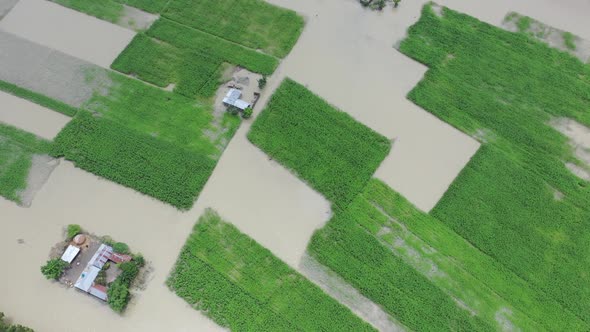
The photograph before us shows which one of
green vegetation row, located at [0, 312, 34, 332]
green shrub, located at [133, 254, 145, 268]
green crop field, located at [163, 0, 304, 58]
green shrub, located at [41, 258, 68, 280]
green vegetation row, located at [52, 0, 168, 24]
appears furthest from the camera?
green vegetation row, located at [52, 0, 168, 24]

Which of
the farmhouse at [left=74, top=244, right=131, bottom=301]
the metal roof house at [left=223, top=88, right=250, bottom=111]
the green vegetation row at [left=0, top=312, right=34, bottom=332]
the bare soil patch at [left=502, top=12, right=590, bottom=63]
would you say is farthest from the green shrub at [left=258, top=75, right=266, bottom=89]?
the green vegetation row at [left=0, top=312, right=34, bottom=332]

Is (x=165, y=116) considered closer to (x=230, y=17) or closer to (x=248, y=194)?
(x=248, y=194)

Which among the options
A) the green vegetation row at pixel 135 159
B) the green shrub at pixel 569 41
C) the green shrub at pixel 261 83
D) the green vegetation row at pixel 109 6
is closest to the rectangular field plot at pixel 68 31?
the green vegetation row at pixel 109 6

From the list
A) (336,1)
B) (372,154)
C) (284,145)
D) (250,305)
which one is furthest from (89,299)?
(336,1)

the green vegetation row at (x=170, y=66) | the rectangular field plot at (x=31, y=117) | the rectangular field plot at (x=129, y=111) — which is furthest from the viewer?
the green vegetation row at (x=170, y=66)

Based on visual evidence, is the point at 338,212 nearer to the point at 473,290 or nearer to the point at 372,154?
Answer: the point at 372,154

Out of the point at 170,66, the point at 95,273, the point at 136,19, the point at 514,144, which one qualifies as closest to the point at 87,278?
the point at 95,273

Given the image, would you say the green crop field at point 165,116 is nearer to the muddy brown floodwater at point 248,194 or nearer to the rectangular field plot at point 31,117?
the muddy brown floodwater at point 248,194

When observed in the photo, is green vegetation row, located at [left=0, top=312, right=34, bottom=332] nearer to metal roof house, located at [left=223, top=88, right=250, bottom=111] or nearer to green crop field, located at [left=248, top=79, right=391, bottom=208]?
green crop field, located at [left=248, top=79, right=391, bottom=208]
